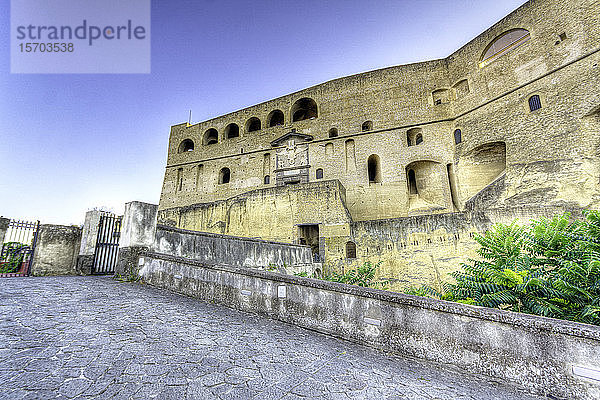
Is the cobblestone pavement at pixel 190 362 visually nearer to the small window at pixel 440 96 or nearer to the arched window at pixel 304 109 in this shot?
the small window at pixel 440 96

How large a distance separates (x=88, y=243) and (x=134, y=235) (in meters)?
2.38

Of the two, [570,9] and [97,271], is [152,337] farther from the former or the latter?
[570,9]

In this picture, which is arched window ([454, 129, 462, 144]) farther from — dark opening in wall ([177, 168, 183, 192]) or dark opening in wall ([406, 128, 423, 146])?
dark opening in wall ([177, 168, 183, 192])

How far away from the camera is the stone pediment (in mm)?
23578

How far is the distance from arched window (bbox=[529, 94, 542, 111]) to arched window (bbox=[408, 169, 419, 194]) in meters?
7.95

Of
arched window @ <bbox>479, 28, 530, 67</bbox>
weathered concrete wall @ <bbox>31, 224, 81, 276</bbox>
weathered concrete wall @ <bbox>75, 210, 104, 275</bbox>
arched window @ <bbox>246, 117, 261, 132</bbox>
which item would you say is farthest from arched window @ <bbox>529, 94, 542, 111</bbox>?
weathered concrete wall @ <bbox>31, 224, 81, 276</bbox>

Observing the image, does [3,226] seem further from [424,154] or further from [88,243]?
[424,154]

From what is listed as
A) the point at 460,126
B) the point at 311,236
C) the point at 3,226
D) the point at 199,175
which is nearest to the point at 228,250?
the point at 3,226

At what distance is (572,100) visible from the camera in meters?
14.5

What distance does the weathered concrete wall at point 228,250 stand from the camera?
24.7 ft

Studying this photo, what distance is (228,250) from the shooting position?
29.5 feet

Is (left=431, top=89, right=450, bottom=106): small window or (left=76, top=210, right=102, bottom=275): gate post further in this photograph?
(left=431, top=89, right=450, bottom=106): small window

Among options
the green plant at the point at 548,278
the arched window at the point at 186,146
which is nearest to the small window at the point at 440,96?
the green plant at the point at 548,278

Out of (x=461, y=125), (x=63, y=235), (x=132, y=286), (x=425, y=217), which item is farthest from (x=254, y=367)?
(x=461, y=125)
